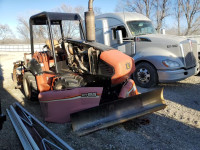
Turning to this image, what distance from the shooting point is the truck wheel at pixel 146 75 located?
5695mm

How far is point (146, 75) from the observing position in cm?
584

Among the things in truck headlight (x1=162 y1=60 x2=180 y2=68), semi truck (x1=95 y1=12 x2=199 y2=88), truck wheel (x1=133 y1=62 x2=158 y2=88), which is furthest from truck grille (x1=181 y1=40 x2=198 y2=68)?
truck wheel (x1=133 y1=62 x2=158 y2=88)

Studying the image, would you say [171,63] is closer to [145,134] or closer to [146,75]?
[146,75]

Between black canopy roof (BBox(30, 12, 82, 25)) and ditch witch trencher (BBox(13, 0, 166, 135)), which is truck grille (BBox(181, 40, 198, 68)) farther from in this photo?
black canopy roof (BBox(30, 12, 82, 25))

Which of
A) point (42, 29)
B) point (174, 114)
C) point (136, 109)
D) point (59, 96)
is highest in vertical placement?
point (42, 29)

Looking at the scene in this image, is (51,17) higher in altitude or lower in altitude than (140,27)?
higher

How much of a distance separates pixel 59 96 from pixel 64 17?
2.16 metres

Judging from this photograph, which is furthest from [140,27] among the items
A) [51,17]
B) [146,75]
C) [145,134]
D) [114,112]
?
[145,134]

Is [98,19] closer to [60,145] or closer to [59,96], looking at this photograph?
[59,96]

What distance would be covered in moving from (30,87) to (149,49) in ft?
12.8

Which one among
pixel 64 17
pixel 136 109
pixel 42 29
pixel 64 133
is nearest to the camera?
pixel 64 133

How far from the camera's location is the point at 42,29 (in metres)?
5.05

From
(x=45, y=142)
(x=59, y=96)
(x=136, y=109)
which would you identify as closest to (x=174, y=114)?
(x=136, y=109)

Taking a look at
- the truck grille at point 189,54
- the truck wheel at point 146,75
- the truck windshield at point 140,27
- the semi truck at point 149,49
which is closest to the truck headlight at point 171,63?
the semi truck at point 149,49
